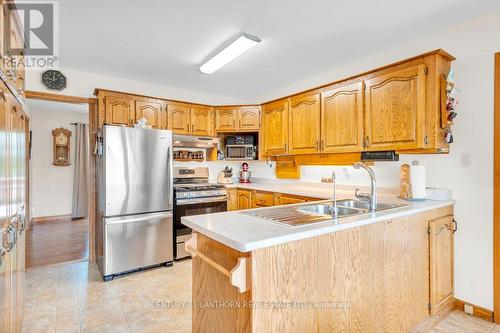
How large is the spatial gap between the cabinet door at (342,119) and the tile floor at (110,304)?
1720mm

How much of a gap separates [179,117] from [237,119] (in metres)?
0.87

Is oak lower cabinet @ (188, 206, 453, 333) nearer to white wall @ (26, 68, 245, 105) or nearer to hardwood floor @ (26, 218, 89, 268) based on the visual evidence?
hardwood floor @ (26, 218, 89, 268)

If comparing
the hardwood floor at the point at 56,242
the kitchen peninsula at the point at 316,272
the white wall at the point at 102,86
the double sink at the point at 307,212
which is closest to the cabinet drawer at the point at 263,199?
the double sink at the point at 307,212

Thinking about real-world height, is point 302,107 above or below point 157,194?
above

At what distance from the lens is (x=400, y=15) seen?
2.14 m

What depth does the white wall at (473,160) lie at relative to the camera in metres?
2.09

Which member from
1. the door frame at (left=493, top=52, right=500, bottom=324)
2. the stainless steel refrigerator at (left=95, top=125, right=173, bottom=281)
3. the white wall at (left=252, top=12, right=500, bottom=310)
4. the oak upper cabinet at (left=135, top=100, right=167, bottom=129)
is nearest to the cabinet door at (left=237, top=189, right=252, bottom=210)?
the stainless steel refrigerator at (left=95, top=125, right=173, bottom=281)

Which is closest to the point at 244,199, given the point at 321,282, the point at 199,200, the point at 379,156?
the point at 199,200

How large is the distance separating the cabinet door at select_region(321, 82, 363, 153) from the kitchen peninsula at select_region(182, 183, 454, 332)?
1.00 m

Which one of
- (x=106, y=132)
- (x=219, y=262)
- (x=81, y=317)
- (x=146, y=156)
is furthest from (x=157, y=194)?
(x=219, y=262)

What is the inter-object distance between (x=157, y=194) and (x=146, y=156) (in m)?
0.47

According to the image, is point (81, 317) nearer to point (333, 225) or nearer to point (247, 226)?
point (247, 226)

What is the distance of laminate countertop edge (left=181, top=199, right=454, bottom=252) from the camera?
1.14m

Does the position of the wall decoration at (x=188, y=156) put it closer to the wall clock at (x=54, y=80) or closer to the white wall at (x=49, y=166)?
the wall clock at (x=54, y=80)
